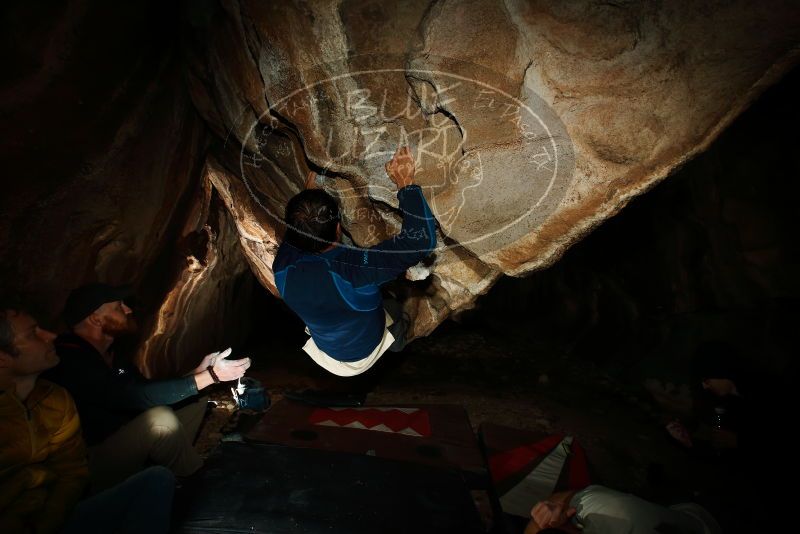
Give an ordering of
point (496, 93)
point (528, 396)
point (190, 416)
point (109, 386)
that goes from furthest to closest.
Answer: point (528, 396)
point (190, 416)
point (109, 386)
point (496, 93)

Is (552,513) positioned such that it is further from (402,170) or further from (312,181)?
(312,181)

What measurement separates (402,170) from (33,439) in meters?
2.65

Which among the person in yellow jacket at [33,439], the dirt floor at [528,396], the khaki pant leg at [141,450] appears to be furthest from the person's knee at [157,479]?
the dirt floor at [528,396]

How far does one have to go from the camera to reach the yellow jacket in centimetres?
183

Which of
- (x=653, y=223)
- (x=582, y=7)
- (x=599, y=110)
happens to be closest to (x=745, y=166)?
(x=653, y=223)

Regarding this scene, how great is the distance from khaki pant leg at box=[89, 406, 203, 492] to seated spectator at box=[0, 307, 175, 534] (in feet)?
1.69

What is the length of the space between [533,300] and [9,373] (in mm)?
8297

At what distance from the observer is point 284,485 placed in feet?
9.80

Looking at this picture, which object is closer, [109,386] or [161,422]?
[109,386]

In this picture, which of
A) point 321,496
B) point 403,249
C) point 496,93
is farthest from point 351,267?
point 321,496

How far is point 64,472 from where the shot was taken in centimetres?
209

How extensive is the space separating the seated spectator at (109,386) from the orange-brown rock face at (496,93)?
6.34 feet

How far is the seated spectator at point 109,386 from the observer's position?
2.54 metres

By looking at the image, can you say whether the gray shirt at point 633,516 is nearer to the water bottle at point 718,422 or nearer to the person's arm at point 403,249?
the water bottle at point 718,422
